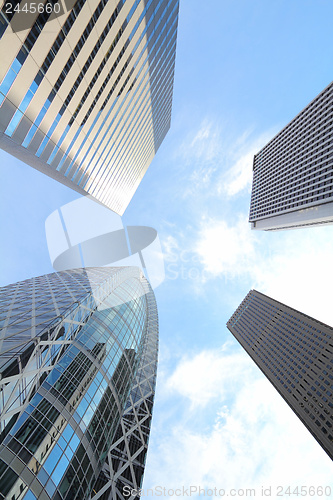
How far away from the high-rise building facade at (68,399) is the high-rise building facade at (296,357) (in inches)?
2389

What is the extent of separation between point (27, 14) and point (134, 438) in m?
46.5

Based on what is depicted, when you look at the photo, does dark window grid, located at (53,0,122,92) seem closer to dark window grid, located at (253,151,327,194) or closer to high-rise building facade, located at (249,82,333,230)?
high-rise building facade, located at (249,82,333,230)

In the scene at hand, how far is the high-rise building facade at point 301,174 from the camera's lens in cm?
5916

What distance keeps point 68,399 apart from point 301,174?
81103mm

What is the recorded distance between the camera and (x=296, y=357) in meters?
85.8

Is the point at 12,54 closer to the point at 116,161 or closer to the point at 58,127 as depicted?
the point at 58,127

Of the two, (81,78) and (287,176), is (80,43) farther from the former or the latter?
(287,176)

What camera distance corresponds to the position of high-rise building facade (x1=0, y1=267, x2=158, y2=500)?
48.0 feet

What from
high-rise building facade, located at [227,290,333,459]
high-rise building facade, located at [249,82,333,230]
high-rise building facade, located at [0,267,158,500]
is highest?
high-rise building facade, located at [249,82,333,230]

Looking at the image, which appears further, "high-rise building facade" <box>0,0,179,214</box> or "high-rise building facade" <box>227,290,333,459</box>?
"high-rise building facade" <box>227,290,333,459</box>

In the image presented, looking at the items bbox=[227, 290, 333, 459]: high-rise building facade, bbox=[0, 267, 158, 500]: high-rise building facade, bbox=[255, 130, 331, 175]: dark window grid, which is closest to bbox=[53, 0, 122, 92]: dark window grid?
bbox=[0, 267, 158, 500]: high-rise building facade

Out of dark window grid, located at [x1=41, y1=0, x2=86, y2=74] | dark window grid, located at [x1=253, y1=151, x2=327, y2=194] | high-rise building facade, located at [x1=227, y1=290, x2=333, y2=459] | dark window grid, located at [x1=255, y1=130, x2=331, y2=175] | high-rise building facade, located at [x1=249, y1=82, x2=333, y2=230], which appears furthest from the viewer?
high-rise building facade, located at [x1=227, y1=290, x2=333, y2=459]

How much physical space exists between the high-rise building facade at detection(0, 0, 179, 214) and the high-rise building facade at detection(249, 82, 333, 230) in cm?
4786

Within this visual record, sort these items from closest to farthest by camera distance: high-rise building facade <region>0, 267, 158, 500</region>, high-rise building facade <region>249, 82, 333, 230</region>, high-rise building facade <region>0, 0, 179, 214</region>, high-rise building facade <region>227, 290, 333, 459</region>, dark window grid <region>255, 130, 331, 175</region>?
high-rise building facade <region>0, 267, 158, 500</region>
high-rise building facade <region>0, 0, 179, 214</region>
high-rise building facade <region>249, 82, 333, 230</region>
dark window grid <region>255, 130, 331, 175</region>
high-rise building facade <region>227, 290, 333, 459</region>
